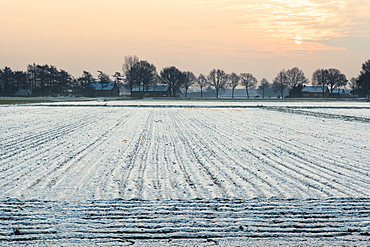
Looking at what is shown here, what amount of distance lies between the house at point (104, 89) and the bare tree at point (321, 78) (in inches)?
2707

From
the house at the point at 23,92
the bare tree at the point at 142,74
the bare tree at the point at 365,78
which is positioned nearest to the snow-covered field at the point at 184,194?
the bare tree at the point at 365,78

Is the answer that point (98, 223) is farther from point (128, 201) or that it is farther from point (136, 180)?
point (136, 180)

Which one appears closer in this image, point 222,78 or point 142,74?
point 142,74

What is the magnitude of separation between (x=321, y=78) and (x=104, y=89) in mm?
73977

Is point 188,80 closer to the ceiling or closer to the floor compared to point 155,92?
closer to the ceiling

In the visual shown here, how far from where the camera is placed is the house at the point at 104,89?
124500mm

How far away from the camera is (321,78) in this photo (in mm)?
124312

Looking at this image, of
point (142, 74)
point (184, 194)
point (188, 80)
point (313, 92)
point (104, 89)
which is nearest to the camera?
point (184, 194)

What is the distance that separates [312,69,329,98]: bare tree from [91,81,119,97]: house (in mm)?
68750

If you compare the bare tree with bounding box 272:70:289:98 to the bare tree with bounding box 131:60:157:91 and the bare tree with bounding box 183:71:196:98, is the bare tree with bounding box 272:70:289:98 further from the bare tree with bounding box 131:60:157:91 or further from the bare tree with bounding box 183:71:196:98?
the bare tree with bounding box 131:60:157:91

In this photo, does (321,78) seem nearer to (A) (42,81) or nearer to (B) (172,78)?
(B) (172,78)

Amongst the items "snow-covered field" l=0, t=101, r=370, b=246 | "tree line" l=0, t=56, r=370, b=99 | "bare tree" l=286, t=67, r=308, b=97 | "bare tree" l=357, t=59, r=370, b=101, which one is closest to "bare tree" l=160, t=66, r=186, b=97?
"tree line" l=0, t=56, r=370, b=99

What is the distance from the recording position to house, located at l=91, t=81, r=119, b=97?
12450 centimetres

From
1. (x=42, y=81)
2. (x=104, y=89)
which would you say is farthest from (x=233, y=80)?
(x=42, y=81)
